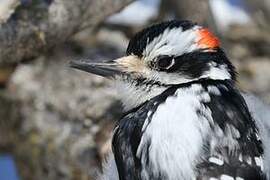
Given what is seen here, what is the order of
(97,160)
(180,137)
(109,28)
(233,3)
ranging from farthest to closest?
(233,3) → (109,28) → (97,160) → (180,137)

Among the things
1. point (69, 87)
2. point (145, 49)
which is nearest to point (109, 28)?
point (69, 87)

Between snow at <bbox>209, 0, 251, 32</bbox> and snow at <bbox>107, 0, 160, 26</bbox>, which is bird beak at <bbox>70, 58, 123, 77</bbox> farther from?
snow at <bbox>209, 0, 251, 32</bbox>

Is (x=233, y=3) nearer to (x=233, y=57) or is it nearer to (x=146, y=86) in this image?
(x=233, y=57)

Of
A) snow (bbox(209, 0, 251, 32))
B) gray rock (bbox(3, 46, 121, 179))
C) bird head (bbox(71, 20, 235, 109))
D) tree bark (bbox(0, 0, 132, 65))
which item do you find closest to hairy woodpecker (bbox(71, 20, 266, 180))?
bird head (bbox(71, 20, 235, 109))

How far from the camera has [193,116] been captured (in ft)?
8.06

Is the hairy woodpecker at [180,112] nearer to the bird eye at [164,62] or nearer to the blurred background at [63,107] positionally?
the bird eye at [164,62]

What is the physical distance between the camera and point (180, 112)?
2.46m

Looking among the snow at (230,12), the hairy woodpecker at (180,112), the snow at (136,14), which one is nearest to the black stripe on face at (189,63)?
the hairy woodpecker at (180,112)

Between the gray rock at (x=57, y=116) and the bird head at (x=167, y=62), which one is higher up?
the bird head at (x=167, y=62)

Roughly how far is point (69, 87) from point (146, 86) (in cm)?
143

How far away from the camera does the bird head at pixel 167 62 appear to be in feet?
8.46

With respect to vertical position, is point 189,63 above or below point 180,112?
above

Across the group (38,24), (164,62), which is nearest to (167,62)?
(164,62)

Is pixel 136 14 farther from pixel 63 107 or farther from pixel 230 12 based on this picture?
pixel 63 107
